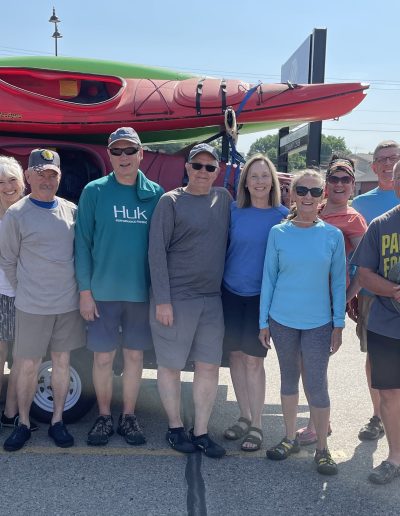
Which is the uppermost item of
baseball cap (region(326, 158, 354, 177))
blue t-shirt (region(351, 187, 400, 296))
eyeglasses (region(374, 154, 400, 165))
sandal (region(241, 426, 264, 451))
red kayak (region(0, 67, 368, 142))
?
red kayak (region(0, 67, 368, 142))

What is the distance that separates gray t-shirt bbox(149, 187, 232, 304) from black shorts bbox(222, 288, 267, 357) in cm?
17

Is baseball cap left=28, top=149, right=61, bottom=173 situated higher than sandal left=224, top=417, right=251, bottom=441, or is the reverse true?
baseball cap left=28, top=149, right=61, bottom=173

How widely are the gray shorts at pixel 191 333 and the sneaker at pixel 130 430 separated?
497 mm

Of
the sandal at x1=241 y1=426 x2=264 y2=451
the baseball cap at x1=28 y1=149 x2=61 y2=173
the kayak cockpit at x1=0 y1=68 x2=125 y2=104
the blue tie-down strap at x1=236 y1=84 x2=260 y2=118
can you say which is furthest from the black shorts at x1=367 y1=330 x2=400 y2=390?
the kayak cockpit at x1=0 y1=68 x2=125 y2=104

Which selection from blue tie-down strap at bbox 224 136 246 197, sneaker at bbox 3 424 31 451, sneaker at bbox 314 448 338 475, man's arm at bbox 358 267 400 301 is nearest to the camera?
man's arm at bbox 358 267 400 301

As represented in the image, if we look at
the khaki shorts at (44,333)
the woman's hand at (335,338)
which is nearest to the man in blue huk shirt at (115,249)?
the khaki shorts at (44,333)

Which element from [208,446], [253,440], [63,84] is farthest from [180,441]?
[63,84]

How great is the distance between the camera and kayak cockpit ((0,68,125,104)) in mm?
4816

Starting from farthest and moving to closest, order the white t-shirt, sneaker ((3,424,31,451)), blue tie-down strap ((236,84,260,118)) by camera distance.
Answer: blue tie-down strap ((236,84,260,118)) → the white t-shirt → sneaker ((3,424,31,451))

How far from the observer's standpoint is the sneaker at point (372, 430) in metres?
3.85

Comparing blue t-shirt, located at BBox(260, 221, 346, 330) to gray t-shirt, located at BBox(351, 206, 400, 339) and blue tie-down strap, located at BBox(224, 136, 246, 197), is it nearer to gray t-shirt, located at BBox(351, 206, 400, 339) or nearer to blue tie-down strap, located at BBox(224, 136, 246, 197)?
gray t-shirt, located at BBox(351, 206, 400, 339)

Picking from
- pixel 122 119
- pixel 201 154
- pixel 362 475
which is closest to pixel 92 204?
pixel 201 154

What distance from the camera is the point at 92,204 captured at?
3475 millimetres

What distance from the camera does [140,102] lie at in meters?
4.79
